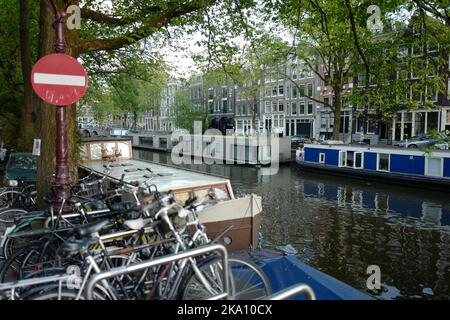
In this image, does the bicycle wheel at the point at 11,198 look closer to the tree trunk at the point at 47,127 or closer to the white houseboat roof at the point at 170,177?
the tree trunk at the point at 47,127

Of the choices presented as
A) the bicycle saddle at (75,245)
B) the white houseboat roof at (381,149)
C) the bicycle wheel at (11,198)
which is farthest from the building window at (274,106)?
the bicycle saddle at (75,245)

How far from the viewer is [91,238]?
10.2 ft

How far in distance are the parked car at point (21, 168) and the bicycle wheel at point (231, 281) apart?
8.64 m

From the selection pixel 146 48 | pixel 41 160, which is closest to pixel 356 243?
pixel 41 160

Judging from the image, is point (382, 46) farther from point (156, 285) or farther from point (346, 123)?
point (346, 123)

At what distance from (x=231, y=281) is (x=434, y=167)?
18.0 m

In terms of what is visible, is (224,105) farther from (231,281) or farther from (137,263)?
(137,263)

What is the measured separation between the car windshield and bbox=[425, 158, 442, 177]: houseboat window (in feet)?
54.4

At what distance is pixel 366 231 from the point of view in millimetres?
12234

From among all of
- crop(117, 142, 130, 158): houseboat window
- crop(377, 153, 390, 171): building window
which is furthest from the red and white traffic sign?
crop(377, 153, 390, 171): building window

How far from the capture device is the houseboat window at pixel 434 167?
1834 cm

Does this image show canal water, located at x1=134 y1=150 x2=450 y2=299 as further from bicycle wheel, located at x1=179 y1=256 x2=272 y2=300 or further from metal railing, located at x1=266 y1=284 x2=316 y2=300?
metal railing, located at x1=266 y1=284 x2=316 y2=300

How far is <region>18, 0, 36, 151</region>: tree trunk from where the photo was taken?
12953 millimetres

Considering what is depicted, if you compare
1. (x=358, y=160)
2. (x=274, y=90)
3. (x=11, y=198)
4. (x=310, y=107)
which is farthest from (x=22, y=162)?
(x=274, y=90)
